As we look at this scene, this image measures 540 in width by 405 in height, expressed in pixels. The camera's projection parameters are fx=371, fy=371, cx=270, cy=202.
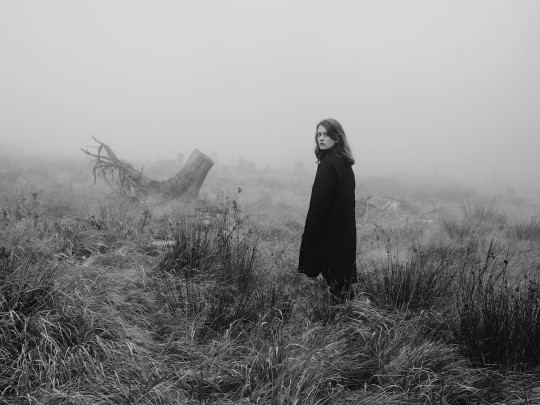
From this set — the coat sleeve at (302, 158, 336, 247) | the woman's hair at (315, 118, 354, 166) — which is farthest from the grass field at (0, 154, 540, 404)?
the woman's hair at (315, 118, 354, 166)

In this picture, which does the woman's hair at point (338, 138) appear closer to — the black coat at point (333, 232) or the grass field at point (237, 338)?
the black coat at point (333, 232)

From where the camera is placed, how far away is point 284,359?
2068mm

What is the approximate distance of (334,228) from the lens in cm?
323

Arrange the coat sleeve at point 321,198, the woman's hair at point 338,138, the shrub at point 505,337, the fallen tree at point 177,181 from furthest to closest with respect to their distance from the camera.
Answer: the fallen tree at point 177,181 → the woman's hair at point 338,138 → the coat sleeve at point 321,198 → the shrub at point 505,337

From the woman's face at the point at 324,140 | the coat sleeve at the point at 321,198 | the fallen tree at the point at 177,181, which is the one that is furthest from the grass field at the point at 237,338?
the fallen tree at the point at 177,181

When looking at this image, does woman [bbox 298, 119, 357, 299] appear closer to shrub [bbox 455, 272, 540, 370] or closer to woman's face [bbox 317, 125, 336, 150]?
woman's face [bbox 317, 125, 336, 150]

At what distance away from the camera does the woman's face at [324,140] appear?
3.21m

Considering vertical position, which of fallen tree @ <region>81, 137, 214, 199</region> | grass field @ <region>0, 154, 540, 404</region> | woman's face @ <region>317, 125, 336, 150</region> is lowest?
grass field @ <region>0, 154, 540, 404</region>

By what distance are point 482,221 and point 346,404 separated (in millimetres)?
8014

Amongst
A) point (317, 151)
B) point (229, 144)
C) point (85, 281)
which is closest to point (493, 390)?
point (317, 151)

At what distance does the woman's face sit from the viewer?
3.21 metres

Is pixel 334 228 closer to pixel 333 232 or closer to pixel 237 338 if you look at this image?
pixel 333 232

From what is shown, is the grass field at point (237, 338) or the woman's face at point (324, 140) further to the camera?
the woman's face at point (324, 140)

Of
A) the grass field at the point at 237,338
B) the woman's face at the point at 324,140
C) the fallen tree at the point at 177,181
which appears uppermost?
the woman's face at the point at 324,140
